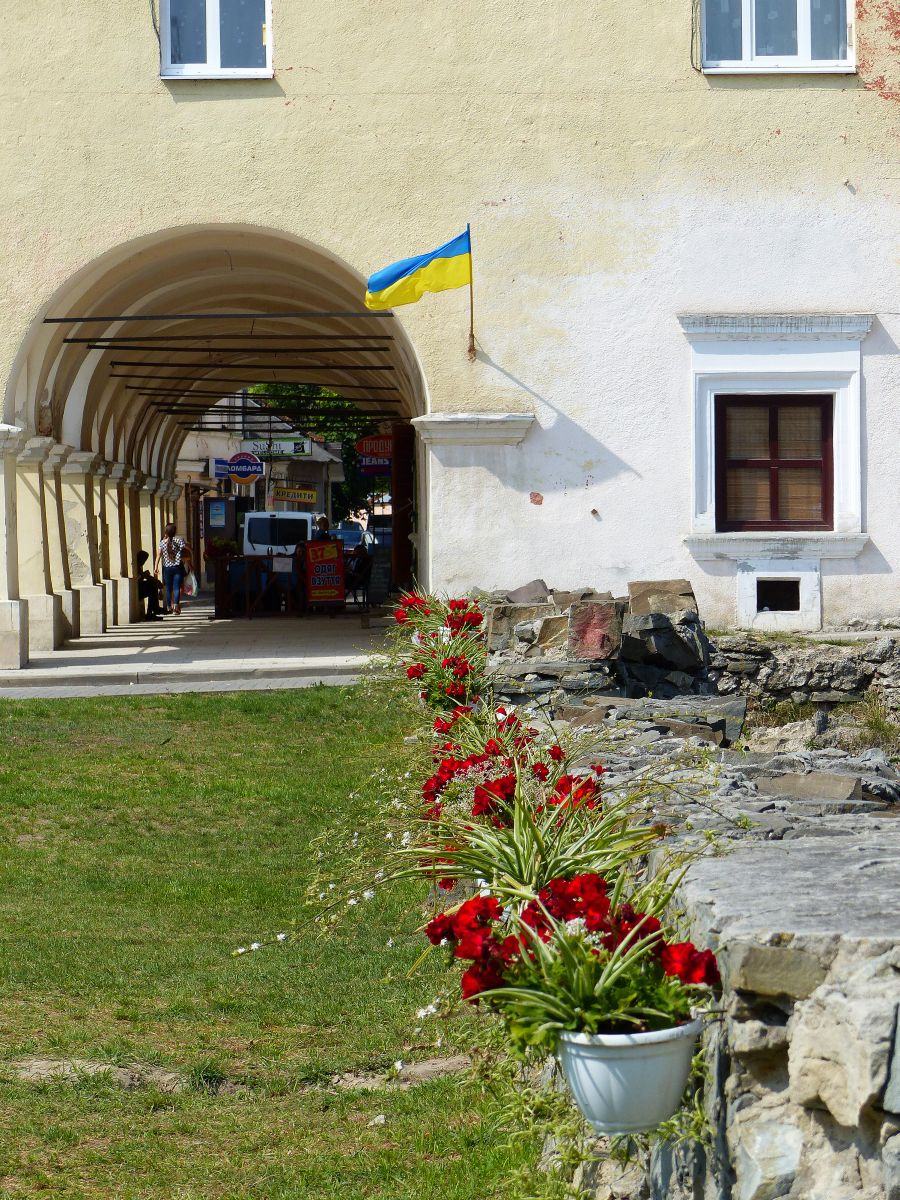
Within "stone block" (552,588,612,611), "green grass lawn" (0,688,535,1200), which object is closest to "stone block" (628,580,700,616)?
"stone block" (552,588,612,611)

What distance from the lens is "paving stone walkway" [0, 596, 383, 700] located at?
567 inches

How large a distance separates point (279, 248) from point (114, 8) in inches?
106

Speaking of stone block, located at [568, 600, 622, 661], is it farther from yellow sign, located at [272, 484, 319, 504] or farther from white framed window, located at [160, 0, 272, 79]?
yellow sign, located at [272, 484, 319, 504]

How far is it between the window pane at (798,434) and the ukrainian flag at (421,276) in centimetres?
334

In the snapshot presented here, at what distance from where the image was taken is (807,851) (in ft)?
12.9

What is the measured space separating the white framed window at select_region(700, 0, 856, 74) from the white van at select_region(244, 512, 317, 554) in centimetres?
1787

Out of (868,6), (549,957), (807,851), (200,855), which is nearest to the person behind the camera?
(549,957)

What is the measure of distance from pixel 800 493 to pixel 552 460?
7.89 ft

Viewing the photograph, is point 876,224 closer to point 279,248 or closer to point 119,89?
point 279,248

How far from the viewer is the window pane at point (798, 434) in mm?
14773

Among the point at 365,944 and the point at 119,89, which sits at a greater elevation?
the point at 119,89

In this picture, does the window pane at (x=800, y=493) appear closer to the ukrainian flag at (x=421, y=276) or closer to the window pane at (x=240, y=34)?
the ukrainian flag at (x=421, y=276)

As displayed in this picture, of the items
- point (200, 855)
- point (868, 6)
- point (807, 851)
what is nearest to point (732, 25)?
point (868, 6)

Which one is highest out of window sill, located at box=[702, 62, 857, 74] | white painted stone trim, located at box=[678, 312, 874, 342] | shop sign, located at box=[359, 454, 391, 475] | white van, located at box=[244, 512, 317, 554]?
window sill, located at box=[702, 62, 857, 74]
